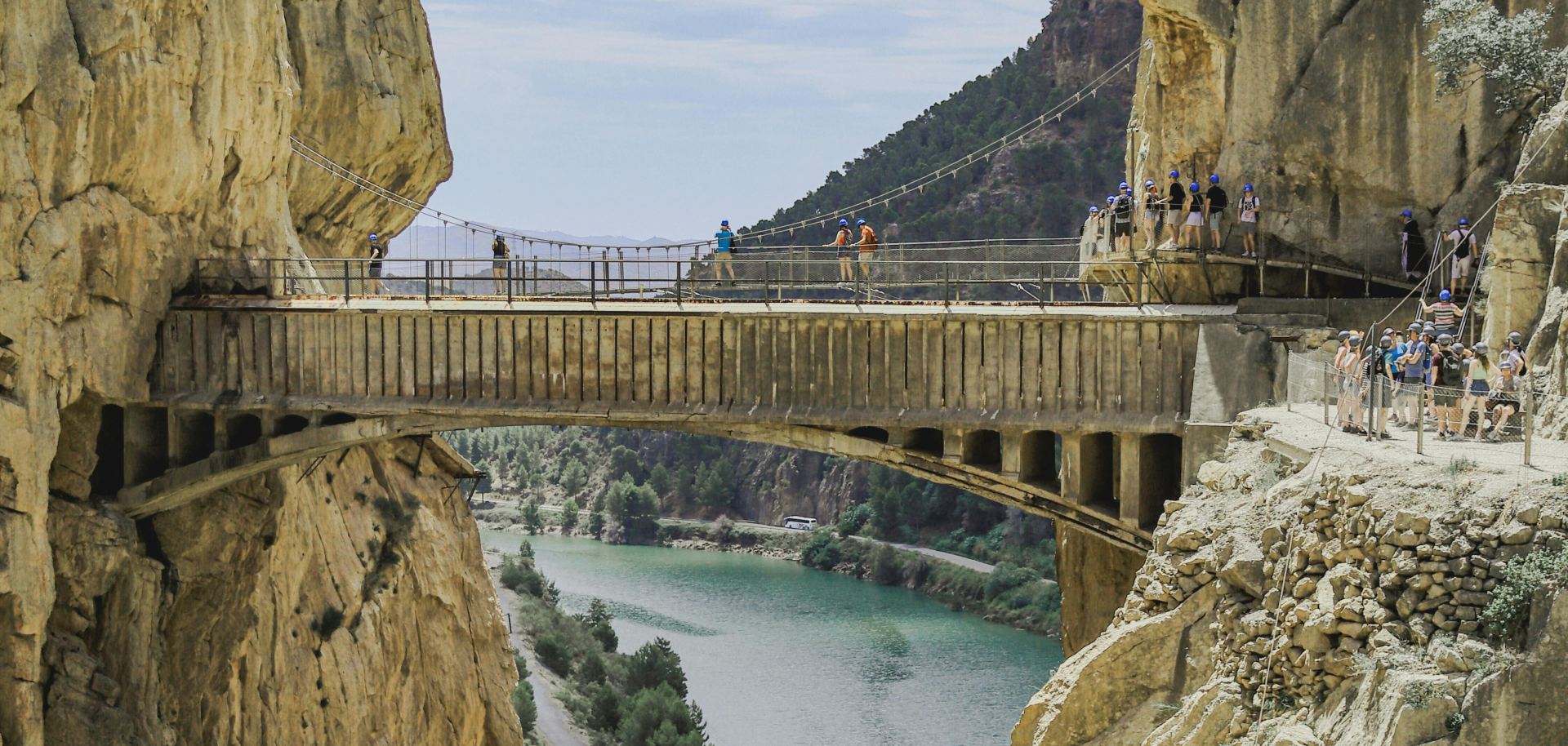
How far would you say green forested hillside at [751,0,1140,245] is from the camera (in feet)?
275

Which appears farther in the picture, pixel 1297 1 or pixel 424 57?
pixel 424 57

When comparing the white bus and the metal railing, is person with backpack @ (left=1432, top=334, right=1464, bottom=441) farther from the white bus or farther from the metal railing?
the white bus

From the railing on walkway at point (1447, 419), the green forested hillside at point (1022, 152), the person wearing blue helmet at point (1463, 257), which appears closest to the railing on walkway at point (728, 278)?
the person wearing blue helmet at point (1463, 257)

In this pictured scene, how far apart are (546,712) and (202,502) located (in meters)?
28.6

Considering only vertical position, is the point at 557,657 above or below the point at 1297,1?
below

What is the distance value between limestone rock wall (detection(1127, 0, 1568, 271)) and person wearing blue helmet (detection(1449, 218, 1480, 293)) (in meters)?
0.78

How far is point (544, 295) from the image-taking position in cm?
2280

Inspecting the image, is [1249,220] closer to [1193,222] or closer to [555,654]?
[1193,222]

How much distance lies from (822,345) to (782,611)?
5009cm

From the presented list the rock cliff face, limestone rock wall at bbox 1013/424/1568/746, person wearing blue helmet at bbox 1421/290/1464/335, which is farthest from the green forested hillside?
limestone rock wall at bbox 1013/424/1568/746

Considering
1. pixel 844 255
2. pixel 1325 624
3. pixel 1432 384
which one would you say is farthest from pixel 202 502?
pixel 1325 624

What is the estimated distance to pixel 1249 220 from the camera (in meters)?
21.8

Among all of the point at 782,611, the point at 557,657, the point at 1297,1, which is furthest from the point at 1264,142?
the point at 782,611

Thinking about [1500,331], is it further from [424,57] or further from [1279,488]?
[424,57]
